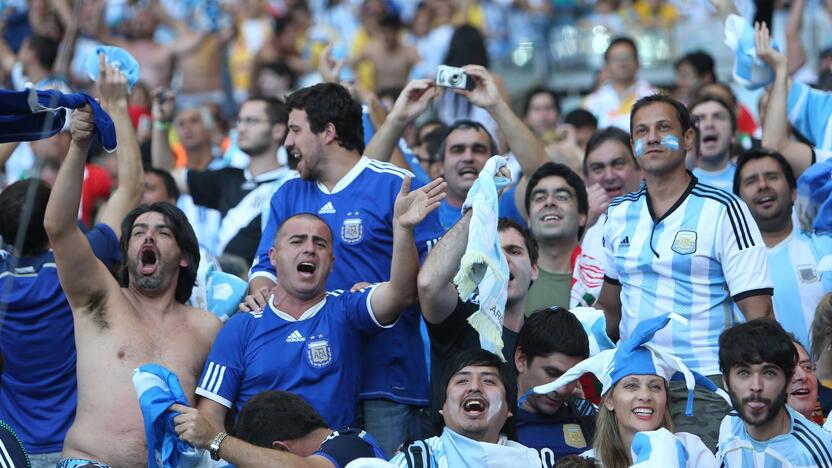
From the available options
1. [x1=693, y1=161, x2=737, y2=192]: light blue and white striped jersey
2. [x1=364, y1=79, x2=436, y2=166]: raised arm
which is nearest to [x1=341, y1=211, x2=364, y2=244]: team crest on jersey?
[x1=364, y1=79, x2=436, y2=166]: raised arm

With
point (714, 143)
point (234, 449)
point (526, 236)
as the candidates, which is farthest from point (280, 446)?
point (714, 143)

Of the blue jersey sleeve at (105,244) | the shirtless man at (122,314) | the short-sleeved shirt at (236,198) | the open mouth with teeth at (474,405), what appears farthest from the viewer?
the short-sleeved shirt at (236,198)

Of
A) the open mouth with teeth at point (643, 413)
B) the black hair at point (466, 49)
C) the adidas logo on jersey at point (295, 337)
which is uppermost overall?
the black hair at point (466, 49)

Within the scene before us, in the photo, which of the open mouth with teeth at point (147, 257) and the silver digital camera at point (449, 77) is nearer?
the open mouth with teeth at point (147, 257)

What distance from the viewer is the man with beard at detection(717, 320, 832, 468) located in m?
6.12

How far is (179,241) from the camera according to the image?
718 cm

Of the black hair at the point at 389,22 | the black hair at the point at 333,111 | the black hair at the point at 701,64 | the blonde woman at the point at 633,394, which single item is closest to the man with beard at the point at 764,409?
the blonde woman at the point at 633,394

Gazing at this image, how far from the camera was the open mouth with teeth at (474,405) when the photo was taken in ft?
20.9

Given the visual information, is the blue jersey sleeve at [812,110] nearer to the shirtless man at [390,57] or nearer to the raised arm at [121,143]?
the raised arm at [121,143]

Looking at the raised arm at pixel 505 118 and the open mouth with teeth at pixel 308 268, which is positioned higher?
the raised arm at pixel 505 118

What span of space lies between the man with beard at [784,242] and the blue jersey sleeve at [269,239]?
8.90 ft

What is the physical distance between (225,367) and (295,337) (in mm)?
368

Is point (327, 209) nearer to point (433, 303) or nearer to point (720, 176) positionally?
point (433, 303)

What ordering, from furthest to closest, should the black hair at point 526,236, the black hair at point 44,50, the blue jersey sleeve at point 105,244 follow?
the black hair at point 44,50
the blue jersey sleeve at point 105,244
the black hair at point 526,236
